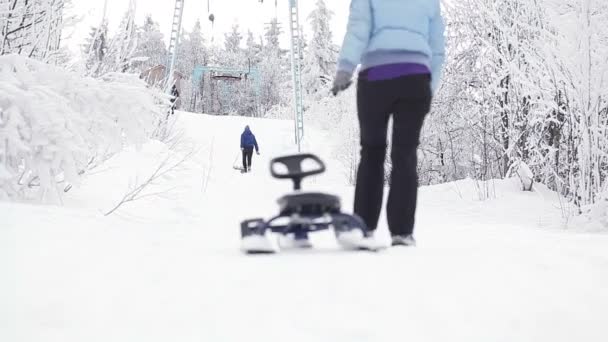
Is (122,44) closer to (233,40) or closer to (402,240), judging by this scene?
(402,240)

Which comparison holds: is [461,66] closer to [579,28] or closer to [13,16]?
[579,28]

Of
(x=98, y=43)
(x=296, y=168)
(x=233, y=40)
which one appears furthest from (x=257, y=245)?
(x=233, y=40)

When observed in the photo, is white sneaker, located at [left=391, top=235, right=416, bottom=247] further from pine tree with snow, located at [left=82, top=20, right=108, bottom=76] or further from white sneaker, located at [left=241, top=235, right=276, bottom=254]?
pine tree with snow, located at [left=82, top=20, right=108, bottom=76]

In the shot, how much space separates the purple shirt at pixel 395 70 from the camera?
8.34ft

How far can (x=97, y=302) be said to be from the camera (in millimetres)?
1444

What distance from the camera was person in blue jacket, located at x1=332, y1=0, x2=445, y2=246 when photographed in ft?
8.37

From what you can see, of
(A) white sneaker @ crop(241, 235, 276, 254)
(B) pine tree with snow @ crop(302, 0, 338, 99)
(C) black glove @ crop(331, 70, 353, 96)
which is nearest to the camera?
(A) white sneaker @ crop(241, 235, 276, 254)

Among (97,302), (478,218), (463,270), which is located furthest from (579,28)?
(97,302)


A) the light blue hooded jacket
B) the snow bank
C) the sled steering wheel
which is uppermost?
the light blue hooded jacket

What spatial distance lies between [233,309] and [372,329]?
0.40 metres

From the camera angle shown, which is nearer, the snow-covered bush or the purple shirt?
the purple shirt

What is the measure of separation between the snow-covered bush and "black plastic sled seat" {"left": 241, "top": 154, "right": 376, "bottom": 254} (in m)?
1.09

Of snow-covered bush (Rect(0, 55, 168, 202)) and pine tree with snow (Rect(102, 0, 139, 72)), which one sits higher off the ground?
pine tree with snow (Rect(102, 0, 139, 72))

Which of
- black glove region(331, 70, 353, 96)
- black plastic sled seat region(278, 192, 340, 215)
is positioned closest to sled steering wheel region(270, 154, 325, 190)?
black plastic sled seat region(278, 192, 340, 215)
